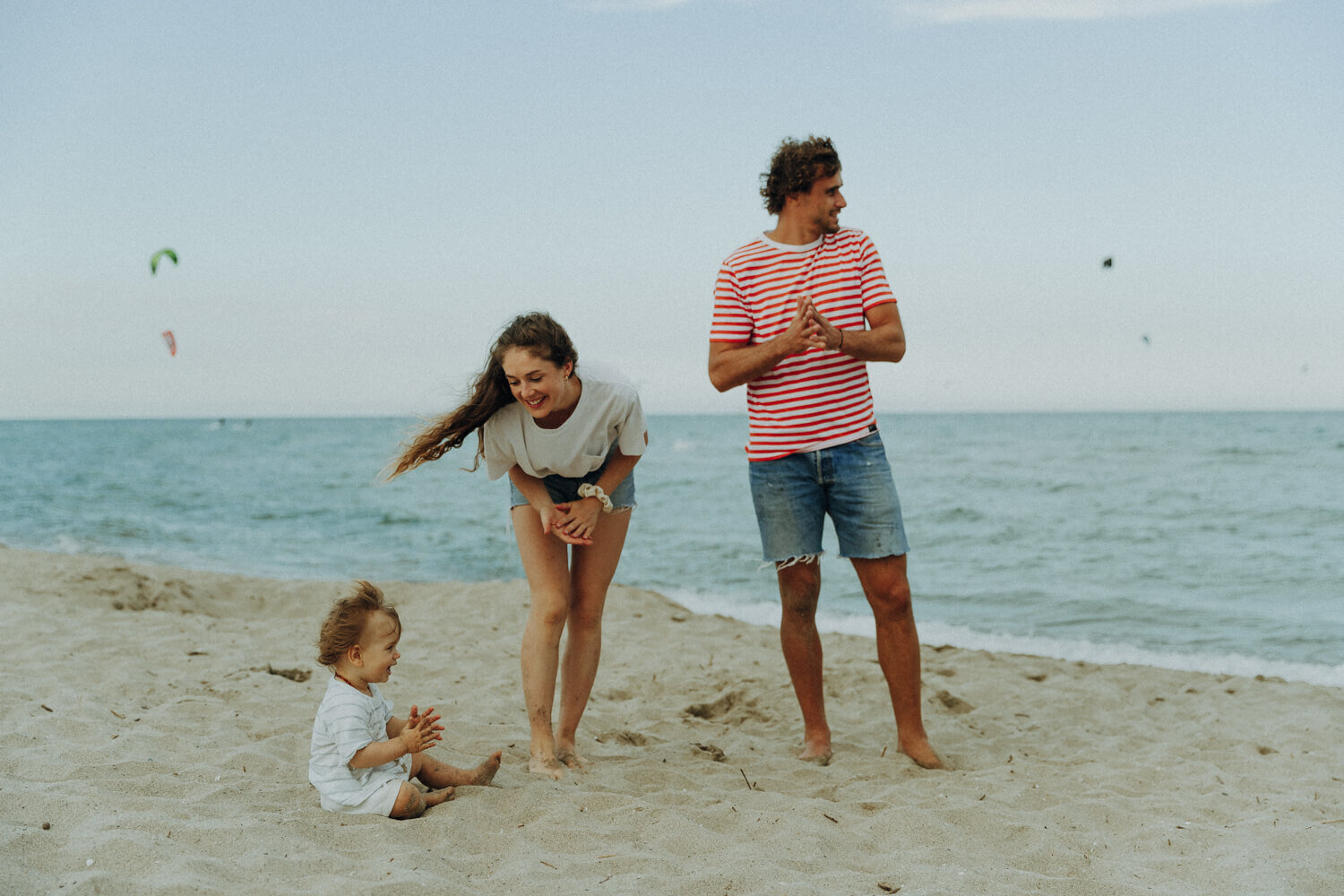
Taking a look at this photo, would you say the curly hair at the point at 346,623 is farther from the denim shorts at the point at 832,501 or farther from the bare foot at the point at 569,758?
the denim shorts at the point at 832,501

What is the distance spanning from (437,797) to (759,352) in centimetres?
175

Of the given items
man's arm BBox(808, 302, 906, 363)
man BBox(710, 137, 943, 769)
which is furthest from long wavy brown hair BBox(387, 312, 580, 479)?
man's arm BBox(808, 302, 906, 363)

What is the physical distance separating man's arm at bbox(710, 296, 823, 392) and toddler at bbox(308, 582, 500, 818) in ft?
4.63

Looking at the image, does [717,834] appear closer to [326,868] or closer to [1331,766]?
[326,868]

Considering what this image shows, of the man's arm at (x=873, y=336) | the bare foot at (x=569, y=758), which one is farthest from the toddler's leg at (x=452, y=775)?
the man's arm at (x=873, y=336)

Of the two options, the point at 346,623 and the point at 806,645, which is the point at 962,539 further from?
the point at 346,623

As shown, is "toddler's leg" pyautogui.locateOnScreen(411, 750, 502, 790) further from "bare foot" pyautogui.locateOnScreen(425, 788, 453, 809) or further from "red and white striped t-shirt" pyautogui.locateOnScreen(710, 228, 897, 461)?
"red and white striped t-shirt" pyautogui.locateOnScreen(710, 228, 897, 461)

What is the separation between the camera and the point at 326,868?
90.9 inches

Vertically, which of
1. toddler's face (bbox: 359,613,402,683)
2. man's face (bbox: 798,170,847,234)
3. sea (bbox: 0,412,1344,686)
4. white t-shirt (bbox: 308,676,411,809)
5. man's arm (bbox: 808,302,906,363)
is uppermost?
man's face (bbox: 798,170,847,234)

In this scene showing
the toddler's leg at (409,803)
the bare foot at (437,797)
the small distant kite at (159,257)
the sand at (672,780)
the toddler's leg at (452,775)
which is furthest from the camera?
the small distant kite at (159,257)

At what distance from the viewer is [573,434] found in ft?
10.5

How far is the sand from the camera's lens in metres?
2.38

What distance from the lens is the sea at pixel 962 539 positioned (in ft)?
23.2

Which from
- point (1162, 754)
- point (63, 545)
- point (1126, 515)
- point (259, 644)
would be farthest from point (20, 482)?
point (1162, 754)
